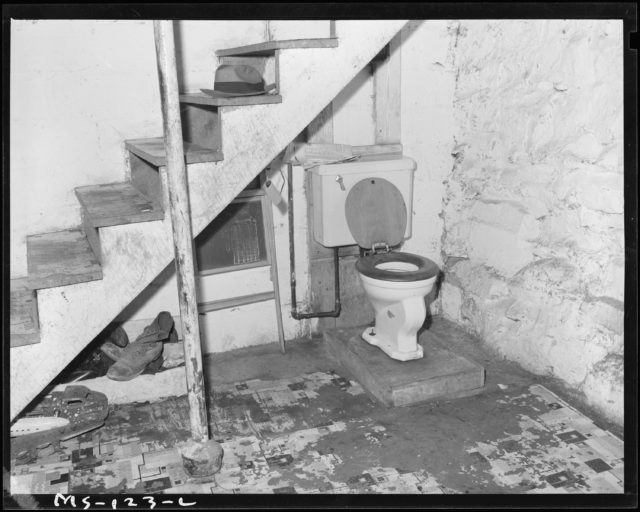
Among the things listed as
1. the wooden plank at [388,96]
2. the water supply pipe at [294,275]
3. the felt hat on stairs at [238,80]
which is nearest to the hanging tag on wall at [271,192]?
the water supply pipe at [294,275]

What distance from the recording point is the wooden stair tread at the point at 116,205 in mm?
2412

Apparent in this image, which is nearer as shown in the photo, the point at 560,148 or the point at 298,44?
the point at 298,44

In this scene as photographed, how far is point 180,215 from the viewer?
233 centimetres

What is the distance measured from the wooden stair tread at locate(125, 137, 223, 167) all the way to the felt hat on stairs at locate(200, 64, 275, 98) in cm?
37

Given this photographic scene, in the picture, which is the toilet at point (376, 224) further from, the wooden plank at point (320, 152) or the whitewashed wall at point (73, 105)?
the whitewashed wall at point (73, 105)

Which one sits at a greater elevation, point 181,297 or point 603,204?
point 603,204

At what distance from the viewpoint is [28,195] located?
306 cm

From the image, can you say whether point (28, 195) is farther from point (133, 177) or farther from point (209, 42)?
point (209, 42)

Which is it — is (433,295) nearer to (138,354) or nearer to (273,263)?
(273,263)

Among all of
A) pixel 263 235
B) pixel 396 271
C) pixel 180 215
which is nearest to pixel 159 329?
pixel 263 235

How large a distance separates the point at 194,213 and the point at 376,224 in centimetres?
134

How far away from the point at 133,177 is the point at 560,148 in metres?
2.05

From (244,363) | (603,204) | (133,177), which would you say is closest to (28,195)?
(133,177)

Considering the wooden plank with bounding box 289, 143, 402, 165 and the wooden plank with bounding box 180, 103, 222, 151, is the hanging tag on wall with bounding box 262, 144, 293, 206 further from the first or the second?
the wooden plank with bounding box 180, 103, 222, 151
